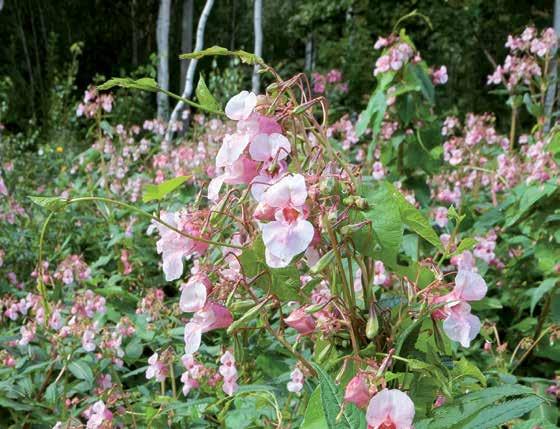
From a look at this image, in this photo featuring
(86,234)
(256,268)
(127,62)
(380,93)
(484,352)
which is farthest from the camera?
(127,62)

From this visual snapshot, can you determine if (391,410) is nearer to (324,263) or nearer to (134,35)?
(324,263)

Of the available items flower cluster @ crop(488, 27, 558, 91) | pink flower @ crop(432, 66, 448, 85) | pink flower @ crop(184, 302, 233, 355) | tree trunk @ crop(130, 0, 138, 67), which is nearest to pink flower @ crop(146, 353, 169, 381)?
pink flower @ crop(184, 302, 233, 355)

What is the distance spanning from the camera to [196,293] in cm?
77

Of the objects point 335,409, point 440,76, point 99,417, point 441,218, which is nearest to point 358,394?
point 335,409

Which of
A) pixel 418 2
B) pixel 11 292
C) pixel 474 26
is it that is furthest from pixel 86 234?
pixel 474 26

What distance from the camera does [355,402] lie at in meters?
0.66

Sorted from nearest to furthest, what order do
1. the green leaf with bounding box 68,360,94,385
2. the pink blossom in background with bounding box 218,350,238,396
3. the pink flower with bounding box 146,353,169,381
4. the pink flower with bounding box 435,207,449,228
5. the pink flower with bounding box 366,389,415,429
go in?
the pink flower with bounding box 366,389,415,429, the pink blossom in background with bounding box 218,350,238,396, the pink flower with bounding box 146,353,169,381, the green leaf with bounding box 68,360,94,385, the pink flower with bounding box 435,207,449,228

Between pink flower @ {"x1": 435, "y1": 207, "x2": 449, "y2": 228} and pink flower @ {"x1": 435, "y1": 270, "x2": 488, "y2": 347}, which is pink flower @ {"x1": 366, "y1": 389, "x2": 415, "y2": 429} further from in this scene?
pink flower @ {"x1": 435, "y1": 207, "x2": 449, "y2": 228}

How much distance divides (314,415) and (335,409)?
0.26 feet

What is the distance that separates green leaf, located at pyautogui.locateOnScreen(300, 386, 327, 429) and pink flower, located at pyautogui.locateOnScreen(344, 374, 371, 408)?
41 millimetres

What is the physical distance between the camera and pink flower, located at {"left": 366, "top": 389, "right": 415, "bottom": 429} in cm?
62

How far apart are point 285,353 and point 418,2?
8748 mm

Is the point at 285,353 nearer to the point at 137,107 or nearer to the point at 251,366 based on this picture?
the point at 251,366

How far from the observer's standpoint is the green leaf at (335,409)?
62 centimetres
